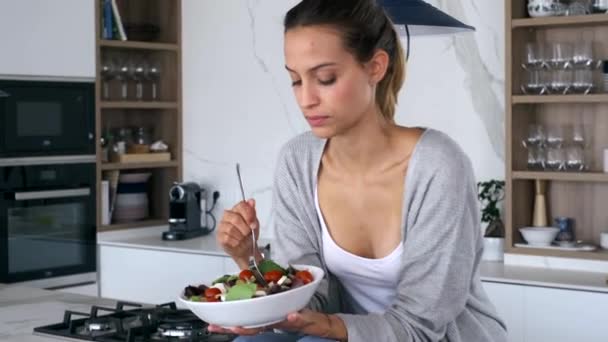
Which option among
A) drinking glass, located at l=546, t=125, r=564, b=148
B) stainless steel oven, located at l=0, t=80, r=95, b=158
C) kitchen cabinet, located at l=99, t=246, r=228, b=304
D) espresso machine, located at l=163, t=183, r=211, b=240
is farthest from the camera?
espresso machine, located at l=163, t=183, r=211, b=240

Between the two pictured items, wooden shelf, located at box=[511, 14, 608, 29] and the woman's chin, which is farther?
wooden shelf, located at box=[511, 14, 608, 29]

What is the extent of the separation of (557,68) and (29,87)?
93.7 inches

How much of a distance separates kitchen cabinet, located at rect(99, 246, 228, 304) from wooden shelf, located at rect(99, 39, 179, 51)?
1.04 m

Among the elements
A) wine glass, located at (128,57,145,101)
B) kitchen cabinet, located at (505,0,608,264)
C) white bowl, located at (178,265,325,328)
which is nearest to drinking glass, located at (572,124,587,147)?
kitchen cabinet, located at (505,0,608,264)

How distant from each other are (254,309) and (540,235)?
258 centimetres

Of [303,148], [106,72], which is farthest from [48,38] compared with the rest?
[303,148]

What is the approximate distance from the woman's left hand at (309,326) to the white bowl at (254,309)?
0.6 inches

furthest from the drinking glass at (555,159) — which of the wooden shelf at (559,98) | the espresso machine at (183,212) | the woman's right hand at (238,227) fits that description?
the woman's right hand at (238,227)

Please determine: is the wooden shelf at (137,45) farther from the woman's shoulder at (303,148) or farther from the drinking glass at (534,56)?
the woman's shoulder at (303,148)

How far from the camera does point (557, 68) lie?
160 inches

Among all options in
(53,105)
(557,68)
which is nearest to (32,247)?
(53,105)

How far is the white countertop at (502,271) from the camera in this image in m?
3.67

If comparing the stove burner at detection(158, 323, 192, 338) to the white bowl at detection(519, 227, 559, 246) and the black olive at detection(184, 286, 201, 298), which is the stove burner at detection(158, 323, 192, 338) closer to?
the black olive at detection(184, 286, 201, 298)

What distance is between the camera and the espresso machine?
201 inches
